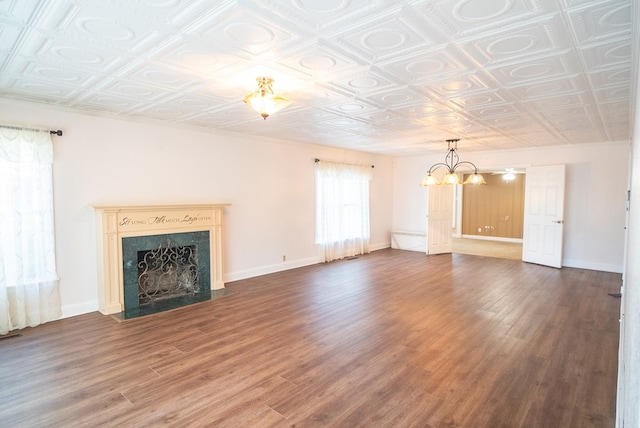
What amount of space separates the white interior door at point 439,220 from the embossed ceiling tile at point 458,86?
5.22 metres

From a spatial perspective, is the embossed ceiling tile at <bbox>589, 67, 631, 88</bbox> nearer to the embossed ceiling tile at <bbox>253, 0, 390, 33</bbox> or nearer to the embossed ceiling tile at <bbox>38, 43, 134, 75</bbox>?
the embossed ceiling tile at <bbox>253, 0, 390, 33</bbox>

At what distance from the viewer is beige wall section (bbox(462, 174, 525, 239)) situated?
1092cm

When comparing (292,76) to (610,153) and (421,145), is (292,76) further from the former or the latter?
(610,153)

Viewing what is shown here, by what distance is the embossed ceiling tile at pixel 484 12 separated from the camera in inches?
74.4

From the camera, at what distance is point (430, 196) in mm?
8516

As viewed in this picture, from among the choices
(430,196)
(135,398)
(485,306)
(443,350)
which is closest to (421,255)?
(430,196)

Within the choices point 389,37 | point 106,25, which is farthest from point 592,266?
point 106,25

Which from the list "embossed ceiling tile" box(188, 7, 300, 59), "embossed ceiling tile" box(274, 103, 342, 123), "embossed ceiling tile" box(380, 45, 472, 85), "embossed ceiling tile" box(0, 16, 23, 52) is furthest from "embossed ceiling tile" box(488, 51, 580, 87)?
"embossed ceiling tile" box(0, 16, 23, 52)

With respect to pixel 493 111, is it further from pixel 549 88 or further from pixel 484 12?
pixel 484 12

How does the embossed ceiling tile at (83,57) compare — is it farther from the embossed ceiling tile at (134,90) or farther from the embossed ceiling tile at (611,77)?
the embossed ceiling tile at (611,77)

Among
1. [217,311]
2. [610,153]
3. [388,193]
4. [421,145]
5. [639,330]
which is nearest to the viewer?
[639,330]

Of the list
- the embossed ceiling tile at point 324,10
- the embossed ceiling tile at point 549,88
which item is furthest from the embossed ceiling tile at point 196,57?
the embossed ceiling tile at point 549,88

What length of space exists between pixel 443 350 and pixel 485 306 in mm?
1641

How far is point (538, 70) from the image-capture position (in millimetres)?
2875
